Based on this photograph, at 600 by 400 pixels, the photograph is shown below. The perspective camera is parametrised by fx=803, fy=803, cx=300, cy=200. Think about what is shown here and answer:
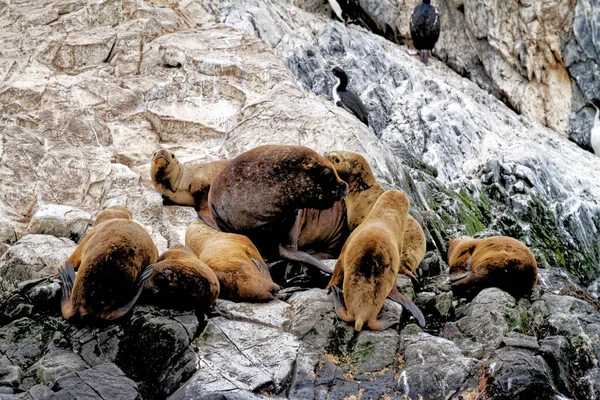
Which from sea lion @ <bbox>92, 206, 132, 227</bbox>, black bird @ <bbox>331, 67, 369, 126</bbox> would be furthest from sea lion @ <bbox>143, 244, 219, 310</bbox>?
black bird @ <bbox>331, 67, 369, 126</bbox>

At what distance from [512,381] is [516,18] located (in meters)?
12.3

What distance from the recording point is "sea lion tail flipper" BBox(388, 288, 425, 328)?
20.1ft

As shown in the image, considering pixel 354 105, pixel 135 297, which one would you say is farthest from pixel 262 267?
pixel 354 105

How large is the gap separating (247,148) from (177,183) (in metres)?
1.21

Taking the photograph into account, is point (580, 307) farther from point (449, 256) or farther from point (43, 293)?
point (43, 293)

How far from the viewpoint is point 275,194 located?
7273 mm

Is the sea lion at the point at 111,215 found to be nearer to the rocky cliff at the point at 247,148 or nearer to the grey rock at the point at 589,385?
the rocky cliff at the point at 247,148

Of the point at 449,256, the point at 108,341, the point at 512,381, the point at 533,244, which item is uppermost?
the point at 512,381

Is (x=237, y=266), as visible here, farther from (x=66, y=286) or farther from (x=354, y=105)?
(x=354, y=105)

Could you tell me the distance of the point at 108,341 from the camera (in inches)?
212

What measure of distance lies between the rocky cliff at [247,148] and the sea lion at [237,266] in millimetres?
151

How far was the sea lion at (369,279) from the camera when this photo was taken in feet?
19.1

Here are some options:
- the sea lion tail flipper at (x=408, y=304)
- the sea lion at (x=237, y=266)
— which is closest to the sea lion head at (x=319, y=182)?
the sea lion at (x=237, y=266)

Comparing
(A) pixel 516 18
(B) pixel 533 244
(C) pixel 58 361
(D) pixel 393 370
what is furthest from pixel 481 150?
(C) pixel 58 361
